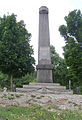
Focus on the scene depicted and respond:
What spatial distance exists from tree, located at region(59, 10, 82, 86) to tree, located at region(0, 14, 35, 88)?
3884 mm

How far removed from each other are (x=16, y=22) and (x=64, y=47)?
5.76 m

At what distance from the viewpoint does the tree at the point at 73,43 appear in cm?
2052

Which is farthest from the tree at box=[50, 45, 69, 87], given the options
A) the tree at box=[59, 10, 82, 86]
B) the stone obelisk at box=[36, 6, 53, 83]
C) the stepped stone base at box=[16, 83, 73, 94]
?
the stepped stone base at box=[16, 83, 73, 94]

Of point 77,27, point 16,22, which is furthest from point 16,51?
point 77,27

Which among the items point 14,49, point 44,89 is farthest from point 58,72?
point 44,89

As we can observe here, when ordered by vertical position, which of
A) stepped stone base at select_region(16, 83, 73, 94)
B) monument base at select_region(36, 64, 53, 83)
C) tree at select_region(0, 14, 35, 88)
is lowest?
stepped stone base at select_region(16, 83, 73, 94)

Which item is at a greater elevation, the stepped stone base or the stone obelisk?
the stone obelisk

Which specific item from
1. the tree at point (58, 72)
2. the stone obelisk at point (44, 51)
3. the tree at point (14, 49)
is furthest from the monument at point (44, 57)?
the tree at point (58, 72)

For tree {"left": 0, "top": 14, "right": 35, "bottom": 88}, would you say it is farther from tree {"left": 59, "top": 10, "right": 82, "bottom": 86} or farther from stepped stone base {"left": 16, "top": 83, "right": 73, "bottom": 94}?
stepped stone base {"left": 16, "top": 83, "right": 73, "bottom": 94}

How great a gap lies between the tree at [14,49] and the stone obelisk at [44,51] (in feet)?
16.8

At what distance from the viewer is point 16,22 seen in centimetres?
2266

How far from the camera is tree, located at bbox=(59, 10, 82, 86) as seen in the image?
20516mm

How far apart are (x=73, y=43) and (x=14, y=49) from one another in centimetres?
590

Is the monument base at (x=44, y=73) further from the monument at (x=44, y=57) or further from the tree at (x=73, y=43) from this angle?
the tree at (x=73, y=43)
